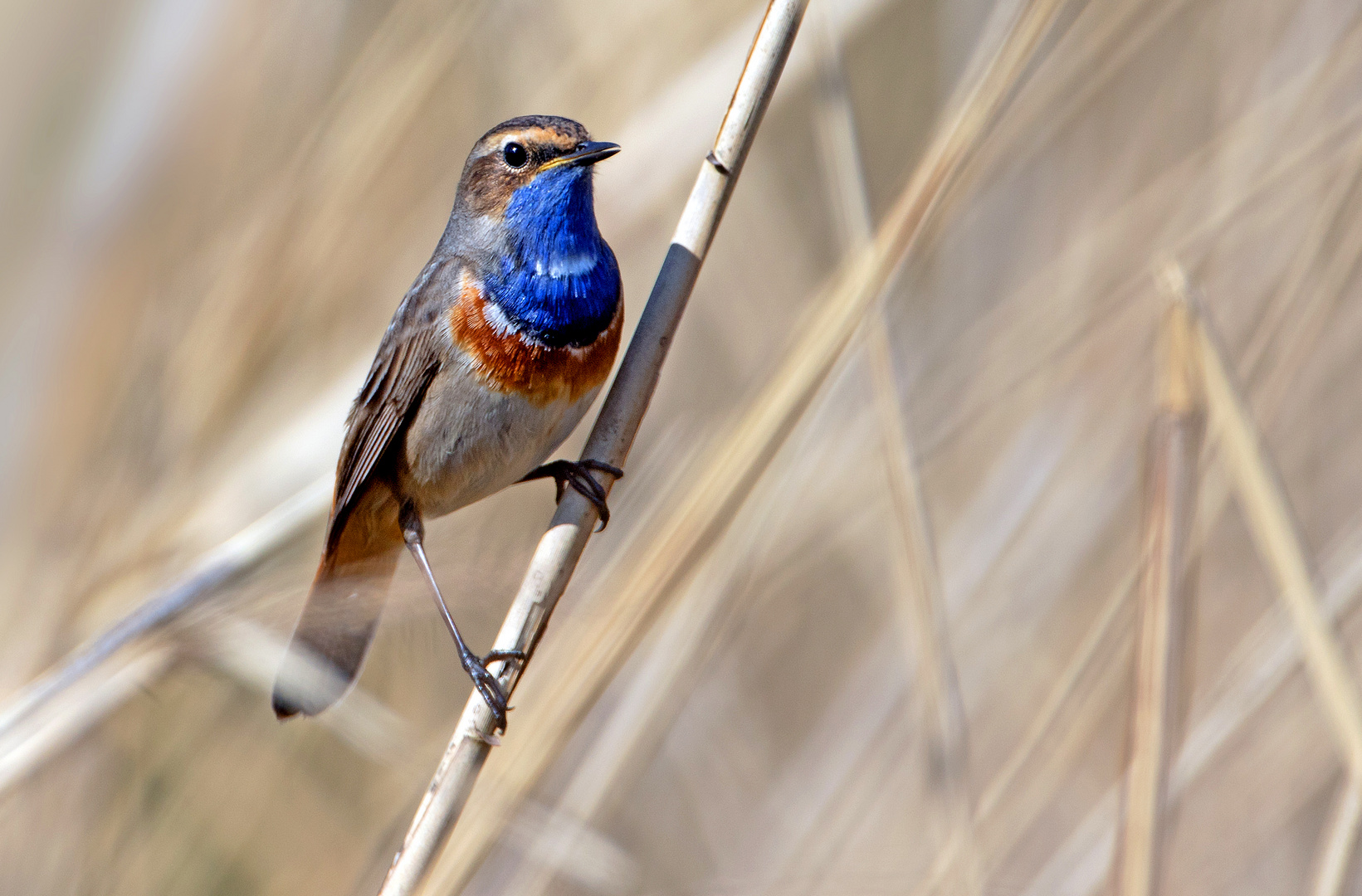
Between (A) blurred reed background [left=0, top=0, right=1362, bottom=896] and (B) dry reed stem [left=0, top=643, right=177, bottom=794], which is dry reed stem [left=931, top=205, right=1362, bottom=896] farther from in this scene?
(B) dry reed stem [left=0, top=643, right=177, bottom=794]

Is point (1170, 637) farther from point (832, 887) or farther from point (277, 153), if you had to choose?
point (277, 153)

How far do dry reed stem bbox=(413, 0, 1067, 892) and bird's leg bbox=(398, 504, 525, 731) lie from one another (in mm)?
110

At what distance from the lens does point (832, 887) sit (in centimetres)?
237

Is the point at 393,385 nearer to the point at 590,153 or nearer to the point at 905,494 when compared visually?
the point at 590,153

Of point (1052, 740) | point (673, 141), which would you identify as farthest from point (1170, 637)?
point (673, 141)

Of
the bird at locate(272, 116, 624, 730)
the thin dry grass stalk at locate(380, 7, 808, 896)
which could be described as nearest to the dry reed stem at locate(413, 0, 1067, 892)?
the thin dry grass stalk at locate(380, 7, 808, 896)

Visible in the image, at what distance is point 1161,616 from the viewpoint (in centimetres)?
186

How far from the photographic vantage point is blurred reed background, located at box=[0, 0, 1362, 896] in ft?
7.46

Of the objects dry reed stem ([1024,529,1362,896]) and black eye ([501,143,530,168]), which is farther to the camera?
black eye ([501,143,530,168])

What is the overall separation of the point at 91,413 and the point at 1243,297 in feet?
9.50

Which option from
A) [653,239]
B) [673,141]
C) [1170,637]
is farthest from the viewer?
[653,239]

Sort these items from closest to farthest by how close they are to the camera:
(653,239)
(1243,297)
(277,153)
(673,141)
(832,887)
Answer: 1. (832,887)
2. (673,141)
3. (277,153)
4. (1243,297)
5. (653,239)

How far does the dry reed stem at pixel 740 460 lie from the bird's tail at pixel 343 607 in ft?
1.96

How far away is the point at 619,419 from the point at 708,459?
0.74ft
